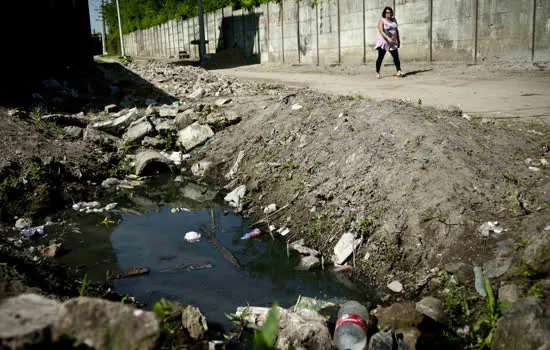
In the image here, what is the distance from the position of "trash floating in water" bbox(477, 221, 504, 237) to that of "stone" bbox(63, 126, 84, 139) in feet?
17.8

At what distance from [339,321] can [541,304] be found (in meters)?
0.98

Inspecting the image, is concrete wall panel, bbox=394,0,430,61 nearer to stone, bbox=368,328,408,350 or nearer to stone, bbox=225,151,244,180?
stone, bbox=225,151,244,180

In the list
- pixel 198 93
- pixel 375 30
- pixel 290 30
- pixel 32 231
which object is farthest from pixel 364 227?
pixel 290 30

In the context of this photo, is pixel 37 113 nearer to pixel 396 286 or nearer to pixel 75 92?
pixel 75 92

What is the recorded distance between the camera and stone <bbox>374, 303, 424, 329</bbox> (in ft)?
7.64

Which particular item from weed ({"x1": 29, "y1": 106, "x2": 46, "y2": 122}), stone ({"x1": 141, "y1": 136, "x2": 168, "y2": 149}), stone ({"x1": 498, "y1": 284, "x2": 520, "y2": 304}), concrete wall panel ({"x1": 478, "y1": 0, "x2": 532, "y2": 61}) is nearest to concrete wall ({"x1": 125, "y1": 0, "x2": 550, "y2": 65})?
concrete wall panel ({"x1": 478, "y1": 0, "x2": 532, "y2": 61})

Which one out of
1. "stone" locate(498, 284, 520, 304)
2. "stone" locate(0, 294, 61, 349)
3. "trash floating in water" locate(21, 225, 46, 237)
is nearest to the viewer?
"stone" locate(0, 294, 61, 349)

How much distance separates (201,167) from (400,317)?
12.6 feet

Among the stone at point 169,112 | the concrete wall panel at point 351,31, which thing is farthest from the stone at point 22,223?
the concrete wall panel at point 351,31

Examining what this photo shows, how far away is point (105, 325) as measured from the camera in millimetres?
1302

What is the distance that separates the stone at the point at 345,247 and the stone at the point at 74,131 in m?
4.49

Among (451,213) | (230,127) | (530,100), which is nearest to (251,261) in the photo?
(451,213)

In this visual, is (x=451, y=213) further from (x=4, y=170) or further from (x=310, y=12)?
(x=310, y=12)

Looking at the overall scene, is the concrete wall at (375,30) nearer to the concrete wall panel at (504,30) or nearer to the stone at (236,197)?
the concrete wall panel at (504,30)
